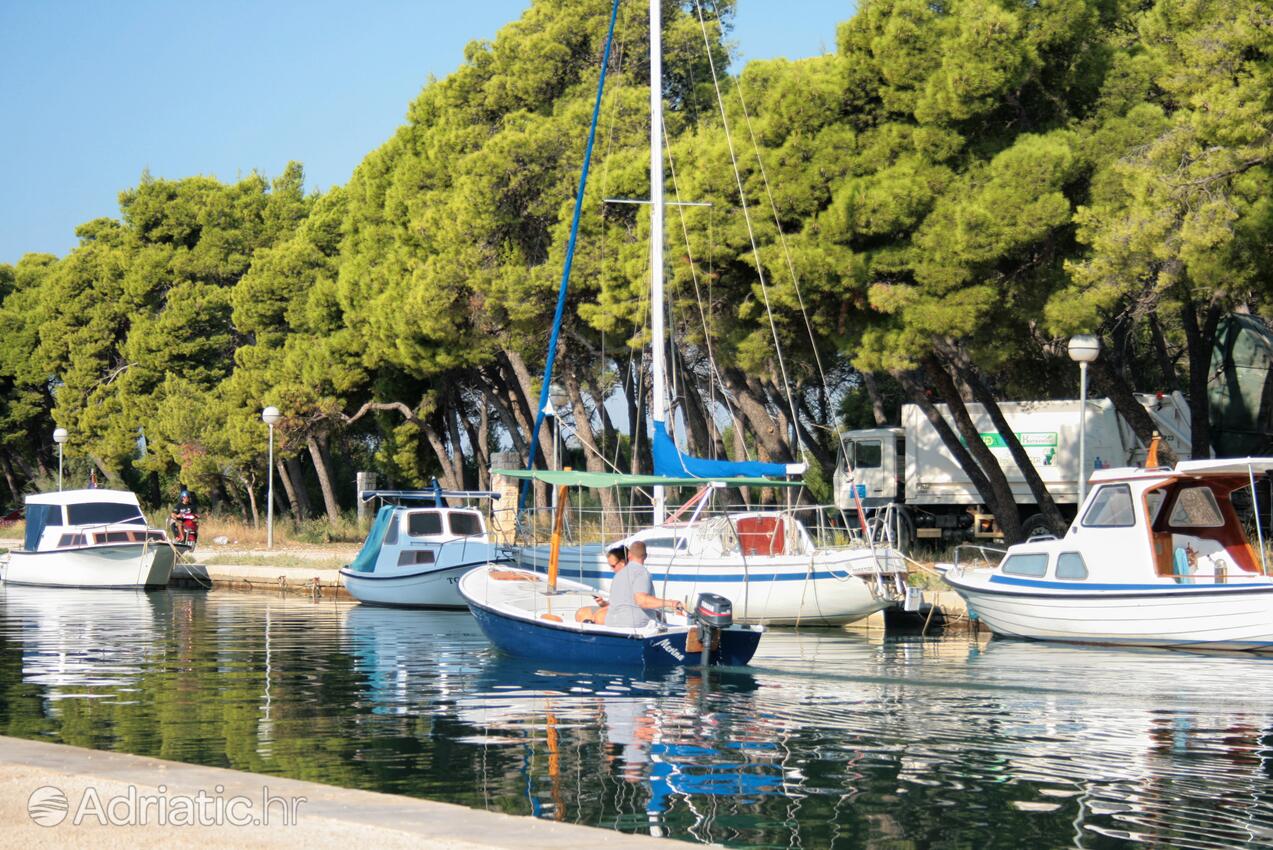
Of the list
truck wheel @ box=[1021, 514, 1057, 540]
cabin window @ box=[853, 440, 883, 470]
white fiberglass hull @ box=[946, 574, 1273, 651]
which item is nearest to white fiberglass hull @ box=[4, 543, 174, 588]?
cabin window @ box=[853, 440, 883, 470]

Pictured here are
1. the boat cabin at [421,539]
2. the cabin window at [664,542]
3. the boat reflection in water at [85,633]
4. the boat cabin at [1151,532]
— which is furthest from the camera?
the boat cabin at [421,539]

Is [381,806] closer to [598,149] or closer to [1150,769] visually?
[1150,769]

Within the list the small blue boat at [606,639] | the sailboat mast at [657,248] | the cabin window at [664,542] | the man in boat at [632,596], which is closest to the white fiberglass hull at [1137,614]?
the cabin window at [664,542]

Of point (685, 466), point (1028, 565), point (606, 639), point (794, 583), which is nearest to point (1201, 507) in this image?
point (1028, 565)

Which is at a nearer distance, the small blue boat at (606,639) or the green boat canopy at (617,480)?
the small blue boat at (606,639)

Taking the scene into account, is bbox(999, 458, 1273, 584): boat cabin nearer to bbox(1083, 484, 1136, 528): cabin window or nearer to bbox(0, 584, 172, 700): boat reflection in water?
bbox(1083, 484, 1136, 528): cabin window

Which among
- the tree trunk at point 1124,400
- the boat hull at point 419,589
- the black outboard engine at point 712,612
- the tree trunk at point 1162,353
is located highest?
the tree trunk at point 1162,353

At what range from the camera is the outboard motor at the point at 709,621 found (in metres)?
16.8

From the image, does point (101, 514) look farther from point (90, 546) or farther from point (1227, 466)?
point (1227, 466)

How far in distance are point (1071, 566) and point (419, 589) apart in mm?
12617

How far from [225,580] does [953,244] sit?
18892mm

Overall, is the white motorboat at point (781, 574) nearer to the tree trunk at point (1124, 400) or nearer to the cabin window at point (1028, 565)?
the cabin window at point (1028, 565)

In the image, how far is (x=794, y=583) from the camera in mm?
23016

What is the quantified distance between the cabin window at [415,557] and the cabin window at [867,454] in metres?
14.4
